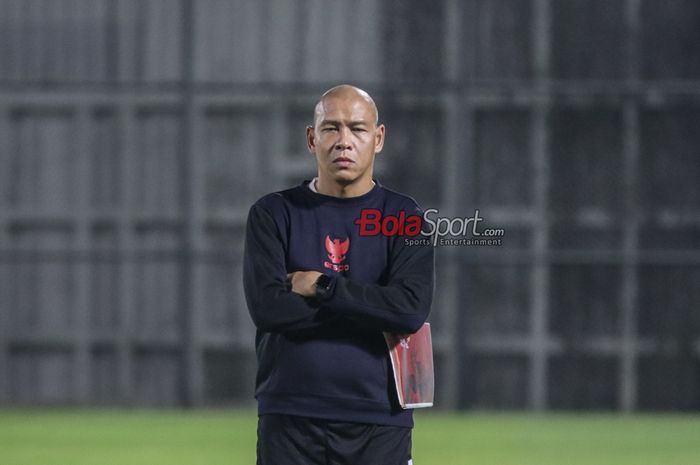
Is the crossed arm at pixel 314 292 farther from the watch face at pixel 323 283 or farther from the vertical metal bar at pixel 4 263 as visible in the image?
the vertical metal bar at pixel 4 263

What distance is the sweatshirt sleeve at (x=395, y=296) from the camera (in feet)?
12.6

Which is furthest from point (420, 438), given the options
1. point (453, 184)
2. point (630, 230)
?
point (630, 230)

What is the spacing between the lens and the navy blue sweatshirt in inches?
150

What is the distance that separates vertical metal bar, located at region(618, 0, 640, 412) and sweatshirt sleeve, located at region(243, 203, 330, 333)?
1139cm

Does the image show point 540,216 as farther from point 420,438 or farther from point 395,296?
point 395,296

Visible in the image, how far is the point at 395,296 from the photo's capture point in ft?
12.8

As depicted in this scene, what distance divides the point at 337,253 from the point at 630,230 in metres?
11.7

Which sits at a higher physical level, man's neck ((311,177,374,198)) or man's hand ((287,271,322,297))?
man's neck ((311,177,374,198))

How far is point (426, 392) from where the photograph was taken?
3855mm

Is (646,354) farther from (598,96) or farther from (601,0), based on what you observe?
(601,0)

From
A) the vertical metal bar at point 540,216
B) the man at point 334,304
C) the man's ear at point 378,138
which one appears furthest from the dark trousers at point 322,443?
the vertical metal bar at point 540,216

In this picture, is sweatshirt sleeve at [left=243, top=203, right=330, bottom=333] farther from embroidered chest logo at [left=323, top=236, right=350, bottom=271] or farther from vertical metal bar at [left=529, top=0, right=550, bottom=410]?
vertical metal bar at [left=529, top=0, right=550, bottom=410]

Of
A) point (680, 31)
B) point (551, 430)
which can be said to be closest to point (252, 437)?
point (551, 430)

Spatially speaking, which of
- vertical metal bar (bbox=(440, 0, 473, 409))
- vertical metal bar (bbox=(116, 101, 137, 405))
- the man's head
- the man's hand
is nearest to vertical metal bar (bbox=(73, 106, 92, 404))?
vertical metal bar (bbox=(116, 101, 137, 405))
